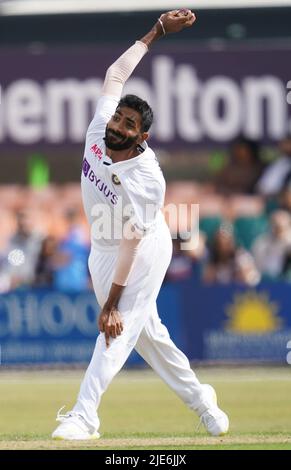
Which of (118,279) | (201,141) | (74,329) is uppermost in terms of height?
(118,279)

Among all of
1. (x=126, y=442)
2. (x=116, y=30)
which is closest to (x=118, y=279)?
(x=126, y=442)

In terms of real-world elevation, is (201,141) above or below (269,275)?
above

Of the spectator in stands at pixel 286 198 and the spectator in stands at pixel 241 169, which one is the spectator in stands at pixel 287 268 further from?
the spectator in stands at pixel 241 169

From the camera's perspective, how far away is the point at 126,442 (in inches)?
331

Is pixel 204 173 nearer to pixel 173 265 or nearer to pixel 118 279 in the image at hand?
pixel 173 265

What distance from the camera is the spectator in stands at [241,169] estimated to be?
17758 mm

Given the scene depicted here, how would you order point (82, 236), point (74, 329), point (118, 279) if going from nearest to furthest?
point (118, 279), point (74, 329), point (82, 236)

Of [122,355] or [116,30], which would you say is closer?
[122,355]

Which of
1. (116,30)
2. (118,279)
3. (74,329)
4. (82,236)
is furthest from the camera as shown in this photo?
(116,30)

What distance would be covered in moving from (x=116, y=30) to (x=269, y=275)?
5.38 metres

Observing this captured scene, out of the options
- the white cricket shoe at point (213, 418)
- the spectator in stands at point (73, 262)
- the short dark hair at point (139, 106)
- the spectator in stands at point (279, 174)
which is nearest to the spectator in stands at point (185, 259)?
the spectator in stands at point (73, 262)

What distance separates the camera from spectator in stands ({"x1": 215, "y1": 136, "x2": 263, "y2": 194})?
1776 cm

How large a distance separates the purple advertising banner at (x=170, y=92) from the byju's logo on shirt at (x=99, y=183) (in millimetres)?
8812

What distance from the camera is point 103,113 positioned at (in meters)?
8.66
